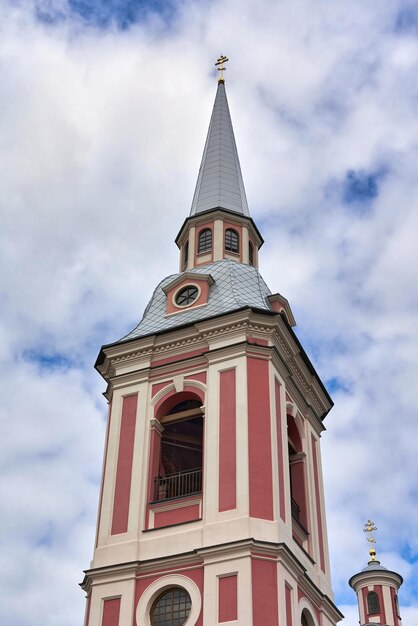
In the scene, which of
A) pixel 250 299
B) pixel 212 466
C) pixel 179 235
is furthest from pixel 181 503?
pixel 179 235

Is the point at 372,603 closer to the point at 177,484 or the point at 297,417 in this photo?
the point at 297,417

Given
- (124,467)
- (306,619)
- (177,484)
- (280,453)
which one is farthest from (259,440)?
(306,619)

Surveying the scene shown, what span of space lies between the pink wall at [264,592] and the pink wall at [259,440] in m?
1.29

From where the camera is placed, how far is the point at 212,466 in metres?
23.9

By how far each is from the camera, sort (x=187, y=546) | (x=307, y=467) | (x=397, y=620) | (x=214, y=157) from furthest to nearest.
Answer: (x=397, y=620) → (x=214, y=157) → (x=307, y=467) → (x=187, y=546)

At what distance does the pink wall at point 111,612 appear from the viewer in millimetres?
22391

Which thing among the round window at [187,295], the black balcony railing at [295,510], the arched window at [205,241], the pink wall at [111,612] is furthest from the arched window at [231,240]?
the pink wall at [111,612]

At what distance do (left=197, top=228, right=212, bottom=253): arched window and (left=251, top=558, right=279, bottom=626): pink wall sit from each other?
45.2 ft

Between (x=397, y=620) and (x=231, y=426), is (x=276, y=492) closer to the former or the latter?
(x=231, y=426)

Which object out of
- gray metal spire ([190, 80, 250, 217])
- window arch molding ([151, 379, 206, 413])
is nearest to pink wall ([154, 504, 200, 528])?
window arch molding ([151, 379, 206, 413])

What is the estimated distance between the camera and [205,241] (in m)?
33.5

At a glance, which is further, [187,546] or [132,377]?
[132,377]

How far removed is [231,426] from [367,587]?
3088cm

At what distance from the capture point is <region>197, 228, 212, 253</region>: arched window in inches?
1307
